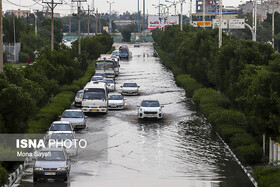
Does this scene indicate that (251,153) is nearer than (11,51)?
Yes

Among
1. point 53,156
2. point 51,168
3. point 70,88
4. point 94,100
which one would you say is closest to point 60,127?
point 53,156

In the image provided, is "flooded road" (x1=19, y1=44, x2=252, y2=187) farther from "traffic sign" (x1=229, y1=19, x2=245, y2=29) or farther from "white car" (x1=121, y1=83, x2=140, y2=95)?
"traffic sign" (x1=229, y1=19, x2=245, y2=29)

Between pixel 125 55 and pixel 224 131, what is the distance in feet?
267

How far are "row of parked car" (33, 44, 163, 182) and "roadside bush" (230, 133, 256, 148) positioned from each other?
8.51 metres

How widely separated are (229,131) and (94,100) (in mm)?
14417

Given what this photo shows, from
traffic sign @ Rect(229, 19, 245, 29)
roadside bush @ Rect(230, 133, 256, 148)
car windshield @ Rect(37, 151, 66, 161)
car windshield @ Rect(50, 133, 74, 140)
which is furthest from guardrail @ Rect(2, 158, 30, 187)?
traffic sign @ Rect(229, 19, 245, 29)

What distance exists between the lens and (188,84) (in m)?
59.6

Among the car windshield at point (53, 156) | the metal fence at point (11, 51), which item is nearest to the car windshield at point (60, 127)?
the car windshield at point (53, 156)

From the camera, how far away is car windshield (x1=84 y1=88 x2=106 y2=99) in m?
45.5

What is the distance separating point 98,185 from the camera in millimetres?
23766

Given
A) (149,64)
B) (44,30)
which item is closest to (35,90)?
(149,64)

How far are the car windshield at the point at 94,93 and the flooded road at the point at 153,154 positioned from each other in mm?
1581

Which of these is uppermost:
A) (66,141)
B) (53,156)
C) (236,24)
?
(236,24)

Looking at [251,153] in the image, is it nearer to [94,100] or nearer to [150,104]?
[150,104]
